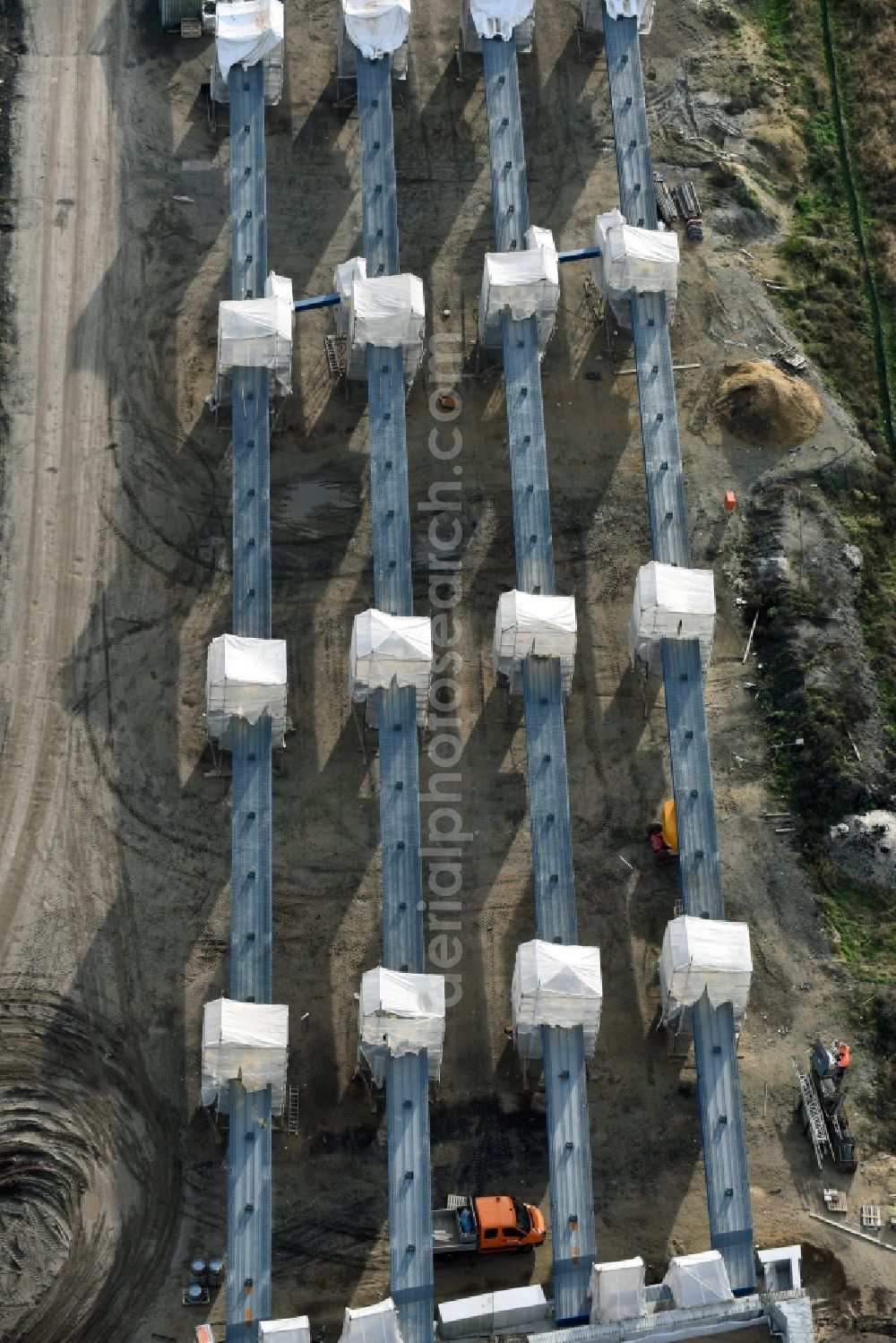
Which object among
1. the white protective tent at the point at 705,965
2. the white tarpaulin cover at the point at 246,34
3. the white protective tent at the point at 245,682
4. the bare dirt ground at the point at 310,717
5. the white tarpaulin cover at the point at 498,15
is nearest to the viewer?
the bare dirt ground at the point at 310,717

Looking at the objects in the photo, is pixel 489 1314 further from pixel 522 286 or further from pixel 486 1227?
pixel 522 286

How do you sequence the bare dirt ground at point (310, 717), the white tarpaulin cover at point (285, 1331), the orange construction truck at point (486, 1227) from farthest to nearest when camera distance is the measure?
the bare dirt ground at point (310, 717) → the orange construction truck at point (486, 1227) → the white tarpaulin cover at point (285, 1331)

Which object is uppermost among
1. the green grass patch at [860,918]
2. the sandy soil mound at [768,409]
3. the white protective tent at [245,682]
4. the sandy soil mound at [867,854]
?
the sandy soil mound at [768,409]

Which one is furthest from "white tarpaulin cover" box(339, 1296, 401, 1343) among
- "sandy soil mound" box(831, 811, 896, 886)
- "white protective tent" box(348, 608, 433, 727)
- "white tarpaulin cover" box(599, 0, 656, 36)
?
"white tarpaulin cover" box(599, 0, 656, 36)

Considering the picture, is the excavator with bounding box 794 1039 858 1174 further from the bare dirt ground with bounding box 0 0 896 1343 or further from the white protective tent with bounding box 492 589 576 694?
the white protective tent with bounding box 492 589 576 694

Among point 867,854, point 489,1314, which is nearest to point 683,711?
point 867,854

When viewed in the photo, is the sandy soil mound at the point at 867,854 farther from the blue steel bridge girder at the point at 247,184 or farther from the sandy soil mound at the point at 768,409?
the blue steel bridge girder at the point at 247,184

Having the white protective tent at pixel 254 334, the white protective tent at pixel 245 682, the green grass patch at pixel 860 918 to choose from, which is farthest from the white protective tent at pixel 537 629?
the white protective tent at pixel 254 334
